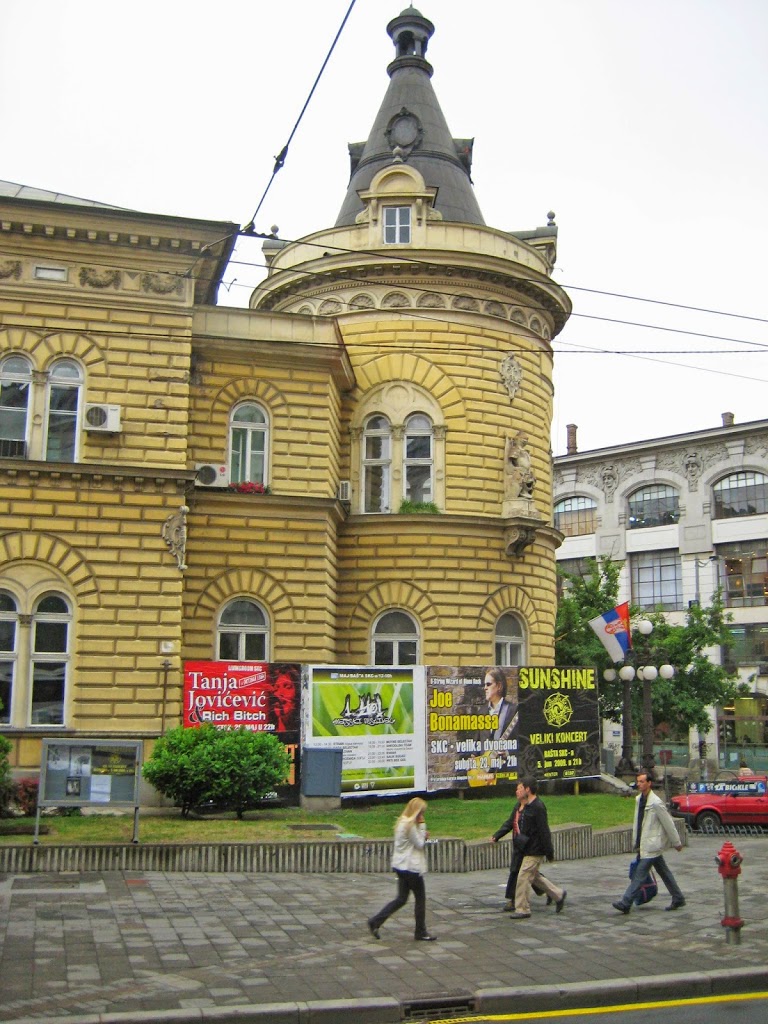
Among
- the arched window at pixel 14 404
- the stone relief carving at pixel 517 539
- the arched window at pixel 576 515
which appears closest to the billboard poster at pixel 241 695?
the arched window at pixel 14 404

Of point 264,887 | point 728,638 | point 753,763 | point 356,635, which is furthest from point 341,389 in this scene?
point 753,763

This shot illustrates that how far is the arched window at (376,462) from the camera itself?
95.1 ft

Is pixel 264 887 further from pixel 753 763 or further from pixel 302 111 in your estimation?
pixel 753 763

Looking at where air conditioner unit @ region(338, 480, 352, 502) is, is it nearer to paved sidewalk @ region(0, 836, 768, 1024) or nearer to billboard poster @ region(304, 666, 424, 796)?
billboard poster @ region(304, 666, 424, 796)

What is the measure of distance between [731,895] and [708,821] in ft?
48.7

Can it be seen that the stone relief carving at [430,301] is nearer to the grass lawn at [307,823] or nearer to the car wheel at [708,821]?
the grass lawn at [307,823]

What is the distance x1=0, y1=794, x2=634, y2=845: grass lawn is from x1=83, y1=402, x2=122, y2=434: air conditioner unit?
7892 millimetres

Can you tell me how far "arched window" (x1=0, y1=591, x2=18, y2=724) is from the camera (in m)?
22.7

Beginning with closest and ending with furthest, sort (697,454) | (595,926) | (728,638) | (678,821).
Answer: (595,926), (678,821), (728,638), (697,454)

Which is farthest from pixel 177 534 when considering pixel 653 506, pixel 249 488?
pixel 653 506

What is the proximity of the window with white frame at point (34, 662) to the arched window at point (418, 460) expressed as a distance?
9.56 m

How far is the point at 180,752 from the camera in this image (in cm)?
1984

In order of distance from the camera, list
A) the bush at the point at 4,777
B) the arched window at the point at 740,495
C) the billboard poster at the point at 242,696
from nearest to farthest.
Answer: the bush at the point at 4,777, the billboard poster at the point at 242,696, the arched window at the point at 740,495

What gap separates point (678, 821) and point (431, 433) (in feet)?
37.3
